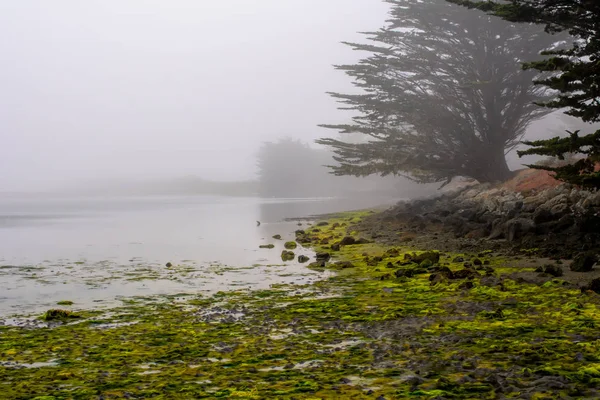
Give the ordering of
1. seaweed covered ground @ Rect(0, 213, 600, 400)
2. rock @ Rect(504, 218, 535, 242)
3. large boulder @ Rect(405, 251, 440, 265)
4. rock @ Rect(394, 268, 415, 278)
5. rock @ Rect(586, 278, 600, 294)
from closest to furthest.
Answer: seaweed covered ground @ Rect(0, 213, 600, 400) < rock @ Rect(586, 278, 600, 294) < rock @ Rect(394, 268, 415, 278) < large boulder @ Rect(405, 251, 440, 265) < rock @ Rect(504, 218, 535, 242)

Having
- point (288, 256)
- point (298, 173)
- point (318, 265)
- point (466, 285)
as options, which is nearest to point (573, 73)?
point (466, 285)

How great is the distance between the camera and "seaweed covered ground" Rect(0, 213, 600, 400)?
5.06 meters

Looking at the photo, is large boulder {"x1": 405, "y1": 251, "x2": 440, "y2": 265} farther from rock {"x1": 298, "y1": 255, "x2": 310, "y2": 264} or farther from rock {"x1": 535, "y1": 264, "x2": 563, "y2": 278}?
rock {"x1": 298, "y1": 255, "x2": 310, "y2": 264}

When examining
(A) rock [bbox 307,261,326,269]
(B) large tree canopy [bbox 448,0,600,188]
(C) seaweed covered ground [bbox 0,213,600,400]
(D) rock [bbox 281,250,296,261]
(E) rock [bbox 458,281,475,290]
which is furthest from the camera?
(D) rock [bbox 281,250,296,261]

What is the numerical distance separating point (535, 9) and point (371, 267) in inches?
263

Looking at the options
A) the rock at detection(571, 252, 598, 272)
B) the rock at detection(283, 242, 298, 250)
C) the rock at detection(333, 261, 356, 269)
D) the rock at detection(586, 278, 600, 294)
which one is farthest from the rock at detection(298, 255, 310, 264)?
the rock at detection(586, 278, 600, 294)

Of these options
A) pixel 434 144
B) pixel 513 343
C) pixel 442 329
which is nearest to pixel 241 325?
pixel 442 329

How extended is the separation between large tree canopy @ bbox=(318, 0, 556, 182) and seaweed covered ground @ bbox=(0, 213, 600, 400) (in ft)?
61.2

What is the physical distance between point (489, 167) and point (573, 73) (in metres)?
19.2

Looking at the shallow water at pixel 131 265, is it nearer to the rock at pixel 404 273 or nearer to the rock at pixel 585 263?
the rock at pixel 404 273

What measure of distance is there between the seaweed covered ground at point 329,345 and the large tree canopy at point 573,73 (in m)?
2.45

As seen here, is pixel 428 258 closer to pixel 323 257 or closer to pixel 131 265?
pixel 323 257

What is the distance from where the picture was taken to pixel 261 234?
82.6 feet

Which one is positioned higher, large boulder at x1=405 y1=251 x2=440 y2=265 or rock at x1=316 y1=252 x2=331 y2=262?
large boulder at x1=405 y1=251 x2=440 y2=265
